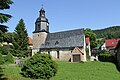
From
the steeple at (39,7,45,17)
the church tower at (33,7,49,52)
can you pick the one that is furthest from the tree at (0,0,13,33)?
the steeple at (39,7,45,17)

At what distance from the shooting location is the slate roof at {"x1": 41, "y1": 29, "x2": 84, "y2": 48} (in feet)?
163

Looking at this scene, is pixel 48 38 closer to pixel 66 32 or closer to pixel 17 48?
pixel 66 32

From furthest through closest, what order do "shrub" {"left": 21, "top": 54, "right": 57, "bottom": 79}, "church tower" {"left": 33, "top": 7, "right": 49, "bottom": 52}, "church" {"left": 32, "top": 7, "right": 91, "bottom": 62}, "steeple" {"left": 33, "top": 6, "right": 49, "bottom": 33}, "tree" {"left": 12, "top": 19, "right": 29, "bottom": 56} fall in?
1. "church tower" {"left": 33, "top": 7, "right": 49, "bottom": 52}
2. "steeple" {"left": 33, "top": 6, "right": 49, "bottom": 33}
3. "tree" {"left": 12, "top": 19, "right": 29, "bottom": 56}
4. "church" {"left": 32, "top": 7, "right": 91, "bottom": 62}
5. "shrub" {"left": 21, "top": 54, "right": 57, "bottom": 79}

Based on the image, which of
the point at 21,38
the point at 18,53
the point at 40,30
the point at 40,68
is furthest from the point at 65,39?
the point at 40,68

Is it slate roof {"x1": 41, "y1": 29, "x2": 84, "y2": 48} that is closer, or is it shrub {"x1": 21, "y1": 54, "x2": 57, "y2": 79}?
shrub {"x1": 21, "y1": 54, "x2": 57, "y2": 79}

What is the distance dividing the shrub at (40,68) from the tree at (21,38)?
77.2 feet

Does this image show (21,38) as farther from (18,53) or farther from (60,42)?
(60,42)

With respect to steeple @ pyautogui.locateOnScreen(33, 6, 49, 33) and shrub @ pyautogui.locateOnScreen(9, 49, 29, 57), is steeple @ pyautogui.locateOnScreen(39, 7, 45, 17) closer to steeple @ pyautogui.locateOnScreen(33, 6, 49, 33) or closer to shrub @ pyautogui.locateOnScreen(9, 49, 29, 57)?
steeple @ pyautogui.locateOnScreen(33, 6, 49, 33)

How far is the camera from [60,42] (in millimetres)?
52281

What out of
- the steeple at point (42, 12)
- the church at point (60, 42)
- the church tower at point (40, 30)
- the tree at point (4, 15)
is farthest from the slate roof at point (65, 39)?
the tree at point (4, 15)

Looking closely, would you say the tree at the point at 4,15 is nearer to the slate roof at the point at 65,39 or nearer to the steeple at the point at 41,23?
the slate roof at the point at 65,39

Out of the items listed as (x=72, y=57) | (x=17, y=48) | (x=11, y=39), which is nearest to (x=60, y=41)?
(x=72, y=57)

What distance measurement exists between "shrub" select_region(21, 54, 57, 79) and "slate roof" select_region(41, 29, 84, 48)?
73.0 feet

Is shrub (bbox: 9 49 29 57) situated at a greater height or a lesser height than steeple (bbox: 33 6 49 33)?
lesser
